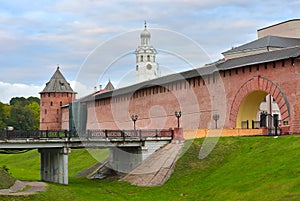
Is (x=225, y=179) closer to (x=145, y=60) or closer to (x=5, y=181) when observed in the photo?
(x=5, y=181)

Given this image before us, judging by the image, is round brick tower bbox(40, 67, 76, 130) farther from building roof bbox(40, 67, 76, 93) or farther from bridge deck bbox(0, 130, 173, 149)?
bridge deck bbox(0, 130, 173, 149)

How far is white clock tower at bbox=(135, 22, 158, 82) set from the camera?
9700cm

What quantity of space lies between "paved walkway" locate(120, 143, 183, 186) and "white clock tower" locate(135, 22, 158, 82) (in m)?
62.5

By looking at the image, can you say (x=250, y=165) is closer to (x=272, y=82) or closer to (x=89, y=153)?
(x=272, y=82)

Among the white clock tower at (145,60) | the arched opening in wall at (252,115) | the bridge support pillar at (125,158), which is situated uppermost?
the white clock tower at (145,60)

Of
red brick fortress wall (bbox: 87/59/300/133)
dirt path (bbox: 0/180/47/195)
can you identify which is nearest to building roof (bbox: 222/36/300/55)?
red brick fortress wall (bbox: 87/59/300/133)

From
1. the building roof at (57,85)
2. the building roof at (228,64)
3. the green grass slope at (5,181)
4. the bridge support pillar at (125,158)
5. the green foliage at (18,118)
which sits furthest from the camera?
the green foliage at (18,118)

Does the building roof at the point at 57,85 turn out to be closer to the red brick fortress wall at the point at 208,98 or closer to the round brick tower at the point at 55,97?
the round brick tower at the point at 55,97

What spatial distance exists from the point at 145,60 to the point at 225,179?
74634 millimetres

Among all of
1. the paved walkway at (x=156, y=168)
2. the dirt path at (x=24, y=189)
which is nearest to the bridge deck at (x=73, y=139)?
the paved walkway at (x=156, y=168)

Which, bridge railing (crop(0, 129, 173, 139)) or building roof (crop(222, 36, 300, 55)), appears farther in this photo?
building roof (crop(222, 36, 300, 55))

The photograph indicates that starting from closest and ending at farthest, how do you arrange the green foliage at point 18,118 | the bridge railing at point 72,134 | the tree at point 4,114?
the bridge railing at point 72,134 < the tree at point 4,114 < the green foliage at point 18,118

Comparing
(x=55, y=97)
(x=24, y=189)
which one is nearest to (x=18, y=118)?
(x=55, y=97)

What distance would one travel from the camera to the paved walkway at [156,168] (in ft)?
96.2
